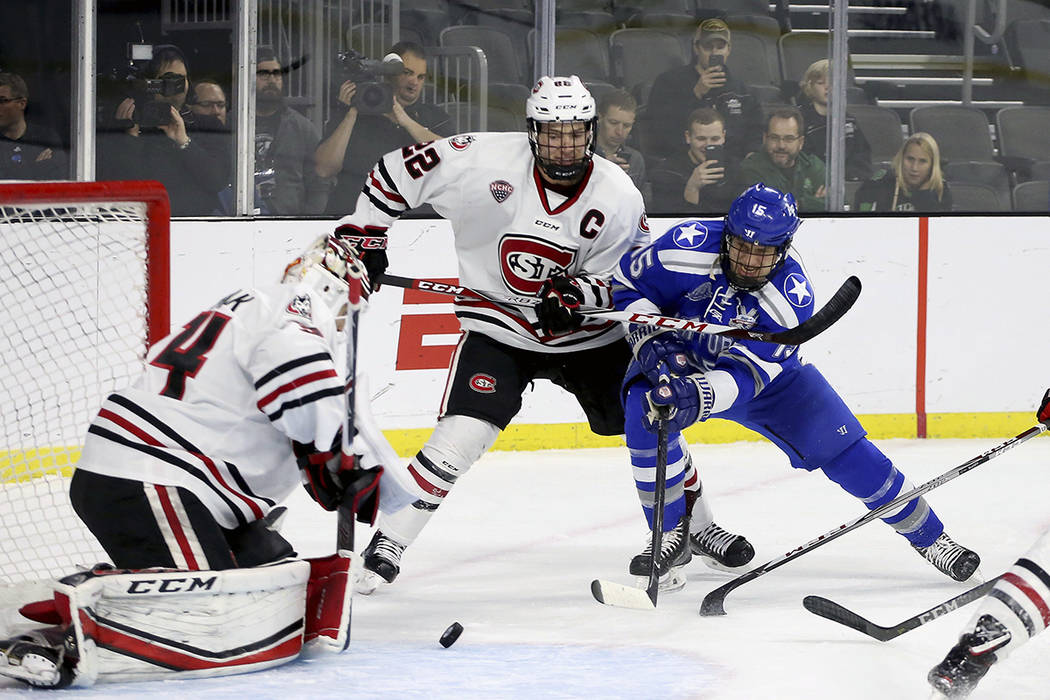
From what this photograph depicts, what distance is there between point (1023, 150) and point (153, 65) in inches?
118

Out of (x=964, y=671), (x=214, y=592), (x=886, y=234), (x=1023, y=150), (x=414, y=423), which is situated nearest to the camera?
(x=964, y=671)

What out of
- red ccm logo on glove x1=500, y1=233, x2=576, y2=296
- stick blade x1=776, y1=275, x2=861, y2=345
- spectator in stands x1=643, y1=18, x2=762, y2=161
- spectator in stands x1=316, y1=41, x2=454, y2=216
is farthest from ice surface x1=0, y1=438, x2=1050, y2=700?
spectator in stands x1=643, y1=18, x2=762, y2=161

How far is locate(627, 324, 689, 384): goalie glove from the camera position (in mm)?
3268

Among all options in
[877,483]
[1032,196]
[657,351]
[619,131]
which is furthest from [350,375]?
[1032,196]

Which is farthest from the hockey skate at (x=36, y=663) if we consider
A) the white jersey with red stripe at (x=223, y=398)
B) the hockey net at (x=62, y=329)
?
the hockey net at (x=62, y=329)

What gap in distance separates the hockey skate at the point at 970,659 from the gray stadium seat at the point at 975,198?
11.1 feet

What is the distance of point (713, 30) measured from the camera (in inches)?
214

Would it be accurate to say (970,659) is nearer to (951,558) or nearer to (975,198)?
(951,558)

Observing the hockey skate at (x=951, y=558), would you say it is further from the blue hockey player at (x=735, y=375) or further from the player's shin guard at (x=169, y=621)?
the player's shin guard at (x=169, y=621)

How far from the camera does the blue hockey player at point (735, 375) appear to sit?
321 cm

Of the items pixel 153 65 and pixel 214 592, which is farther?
pixel 153 65

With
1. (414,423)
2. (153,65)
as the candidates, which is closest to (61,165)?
(153,65)

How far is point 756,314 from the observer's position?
3320 mm

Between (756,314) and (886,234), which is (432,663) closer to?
(756,314)
